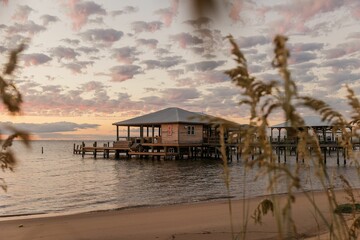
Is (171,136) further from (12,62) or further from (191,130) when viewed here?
(12,62)

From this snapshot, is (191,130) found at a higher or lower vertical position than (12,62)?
higher

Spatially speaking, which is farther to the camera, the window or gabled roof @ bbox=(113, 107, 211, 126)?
the window

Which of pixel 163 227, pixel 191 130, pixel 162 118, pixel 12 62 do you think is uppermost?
pixel 162 118

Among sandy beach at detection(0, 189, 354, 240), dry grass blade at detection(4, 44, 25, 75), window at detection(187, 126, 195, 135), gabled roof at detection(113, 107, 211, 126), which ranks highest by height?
gabled roof at detection(113, 107, 211, 126)

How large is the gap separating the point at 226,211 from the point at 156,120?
3656 cm

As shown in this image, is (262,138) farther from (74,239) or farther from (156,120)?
(156,120)

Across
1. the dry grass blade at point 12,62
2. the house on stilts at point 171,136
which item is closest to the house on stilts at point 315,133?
the dry grass blade at point 12,62

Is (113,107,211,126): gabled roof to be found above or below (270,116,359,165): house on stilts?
above

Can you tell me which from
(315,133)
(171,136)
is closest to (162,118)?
(171,136)

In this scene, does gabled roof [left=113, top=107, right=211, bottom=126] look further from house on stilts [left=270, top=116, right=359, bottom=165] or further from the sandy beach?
the sandy beach

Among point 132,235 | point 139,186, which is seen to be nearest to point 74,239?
point 132,235

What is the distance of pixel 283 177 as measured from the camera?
146cm

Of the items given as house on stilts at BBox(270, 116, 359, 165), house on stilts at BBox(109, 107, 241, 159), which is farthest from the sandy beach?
house on stilts at BBox(109, 107, 241, 159)

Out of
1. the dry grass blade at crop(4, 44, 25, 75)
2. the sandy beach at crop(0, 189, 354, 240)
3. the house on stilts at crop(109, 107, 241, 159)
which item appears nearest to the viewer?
the dry grass blade at crop(4, 44, 25, 75)
